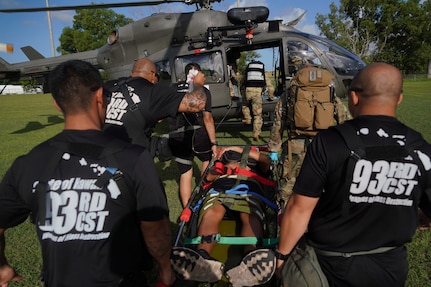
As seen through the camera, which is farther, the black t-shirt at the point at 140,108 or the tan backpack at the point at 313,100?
the tan backpack at the point at 313,100

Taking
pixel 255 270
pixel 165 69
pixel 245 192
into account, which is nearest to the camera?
pixel 255 270

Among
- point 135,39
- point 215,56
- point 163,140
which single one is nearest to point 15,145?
point 135,39

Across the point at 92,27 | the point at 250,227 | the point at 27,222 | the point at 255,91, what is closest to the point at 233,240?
the point at 250,227

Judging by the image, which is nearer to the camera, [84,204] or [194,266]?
[84,204]

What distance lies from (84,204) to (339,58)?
738cm

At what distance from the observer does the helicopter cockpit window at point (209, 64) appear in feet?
25.0

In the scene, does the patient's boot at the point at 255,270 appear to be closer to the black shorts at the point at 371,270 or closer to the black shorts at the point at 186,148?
the black shorts at the point at 371,270

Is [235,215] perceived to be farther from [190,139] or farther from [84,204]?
[84,204]

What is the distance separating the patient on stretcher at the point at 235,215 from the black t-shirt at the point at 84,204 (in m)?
0.75

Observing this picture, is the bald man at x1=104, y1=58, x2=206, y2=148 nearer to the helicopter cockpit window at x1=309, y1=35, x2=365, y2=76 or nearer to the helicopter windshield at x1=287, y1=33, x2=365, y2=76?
the helicopter windshield at x1=287, y1=33, x2=365, y2=76

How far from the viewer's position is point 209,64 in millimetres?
7695

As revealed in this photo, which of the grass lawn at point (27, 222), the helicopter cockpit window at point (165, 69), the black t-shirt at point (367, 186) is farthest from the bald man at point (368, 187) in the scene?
the helicopter cockpit window at point (165, 69)

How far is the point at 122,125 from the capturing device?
2.75 meters

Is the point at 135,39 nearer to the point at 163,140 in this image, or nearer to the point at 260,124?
the point at 260,124
